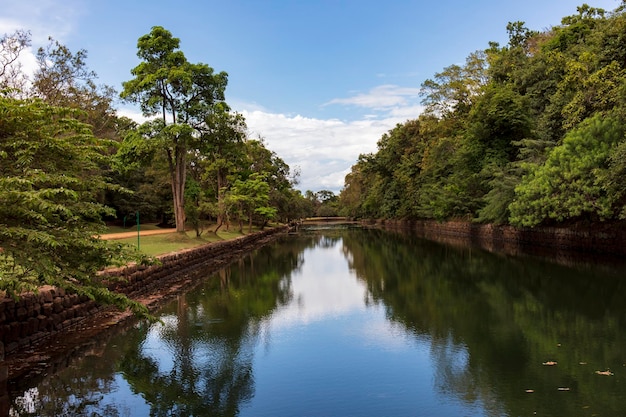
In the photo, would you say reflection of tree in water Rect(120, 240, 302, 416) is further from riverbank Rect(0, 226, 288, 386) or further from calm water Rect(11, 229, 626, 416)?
riverbank Rect(0, 226, 288, 386)

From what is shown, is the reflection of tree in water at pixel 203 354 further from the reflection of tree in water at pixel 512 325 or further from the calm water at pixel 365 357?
the reflection of tree in water at pixel 512 325

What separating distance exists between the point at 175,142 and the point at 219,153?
10223mm

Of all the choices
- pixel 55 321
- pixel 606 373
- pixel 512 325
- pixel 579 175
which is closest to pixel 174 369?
pixel 55 321

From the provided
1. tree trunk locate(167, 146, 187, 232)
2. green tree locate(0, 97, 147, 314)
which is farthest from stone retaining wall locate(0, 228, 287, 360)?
tree trunk locate(167, 146, 187, 232)

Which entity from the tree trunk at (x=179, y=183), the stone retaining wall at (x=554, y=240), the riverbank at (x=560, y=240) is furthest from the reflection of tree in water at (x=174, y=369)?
the stone retaining wall at (x=554, y=240)

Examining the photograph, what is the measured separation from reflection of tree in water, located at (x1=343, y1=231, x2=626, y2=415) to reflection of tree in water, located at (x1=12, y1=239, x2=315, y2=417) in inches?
119

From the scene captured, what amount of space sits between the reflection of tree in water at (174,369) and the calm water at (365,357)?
3cm

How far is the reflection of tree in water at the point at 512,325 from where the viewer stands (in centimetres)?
624

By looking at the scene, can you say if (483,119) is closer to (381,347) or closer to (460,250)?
(460,250)

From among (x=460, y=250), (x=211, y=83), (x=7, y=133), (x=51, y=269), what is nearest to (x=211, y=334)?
(x=51, y=269)

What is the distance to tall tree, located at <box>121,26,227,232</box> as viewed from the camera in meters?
23.2

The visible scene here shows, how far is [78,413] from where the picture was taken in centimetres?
593

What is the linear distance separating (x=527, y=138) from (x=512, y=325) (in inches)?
964

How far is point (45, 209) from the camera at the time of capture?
6.14 m
